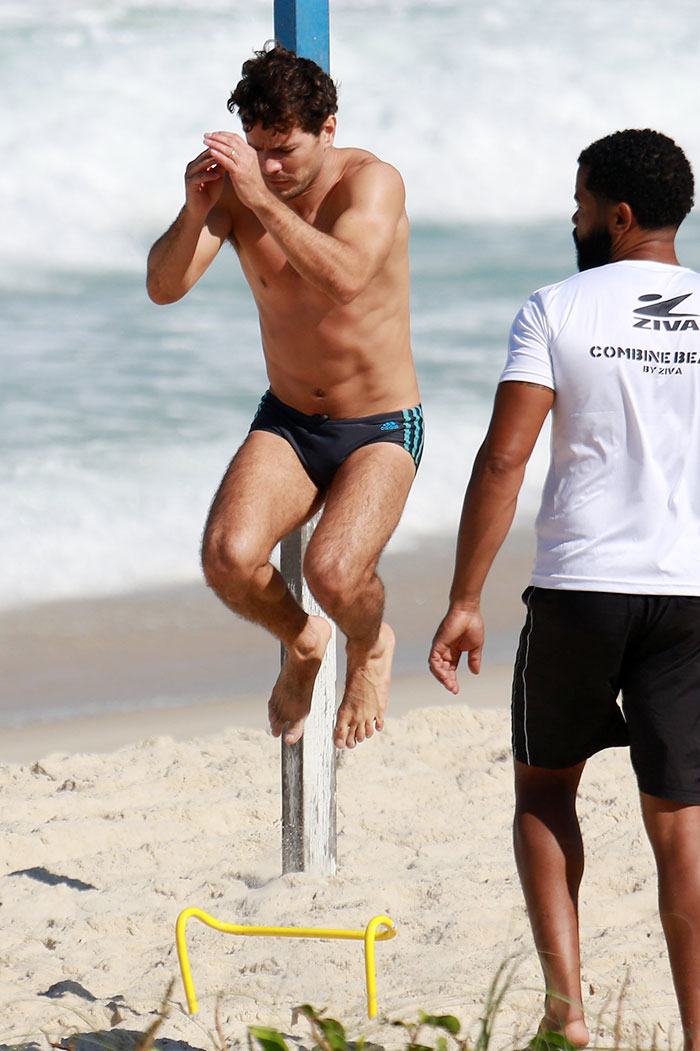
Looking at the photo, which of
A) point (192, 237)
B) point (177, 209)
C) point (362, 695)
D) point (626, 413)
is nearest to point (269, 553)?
point (362, 695)

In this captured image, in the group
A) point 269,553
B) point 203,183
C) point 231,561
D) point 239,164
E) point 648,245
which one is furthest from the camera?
point 269,553

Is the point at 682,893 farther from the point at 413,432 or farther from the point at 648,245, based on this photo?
the point at 413,432

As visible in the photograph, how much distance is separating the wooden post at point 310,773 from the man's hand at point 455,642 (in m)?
1.10

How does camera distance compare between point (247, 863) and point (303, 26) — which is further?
point (247, 863)

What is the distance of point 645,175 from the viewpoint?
104 inches

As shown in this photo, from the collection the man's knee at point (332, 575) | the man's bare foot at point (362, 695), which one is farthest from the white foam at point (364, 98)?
the man's knee at point (332, 575)

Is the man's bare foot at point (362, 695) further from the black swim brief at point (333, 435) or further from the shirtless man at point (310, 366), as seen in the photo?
the black swim brief at point (333, 435)

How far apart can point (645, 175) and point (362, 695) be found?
182 cm

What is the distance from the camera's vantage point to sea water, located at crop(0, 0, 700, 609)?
8.34 metres

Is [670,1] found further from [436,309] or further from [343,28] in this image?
[436,309]

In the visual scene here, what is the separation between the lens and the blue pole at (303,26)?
3600 mm

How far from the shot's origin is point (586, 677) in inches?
103

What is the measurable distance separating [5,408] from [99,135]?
7.17 metres

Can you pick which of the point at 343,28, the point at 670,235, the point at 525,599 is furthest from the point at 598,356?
the point at 343,28
